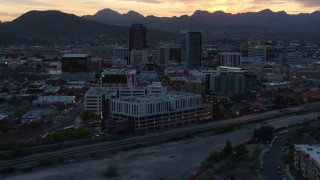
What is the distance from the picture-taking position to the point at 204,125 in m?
12.4

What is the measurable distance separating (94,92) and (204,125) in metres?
3.12

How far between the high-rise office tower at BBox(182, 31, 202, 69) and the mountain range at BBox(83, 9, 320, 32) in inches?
2160

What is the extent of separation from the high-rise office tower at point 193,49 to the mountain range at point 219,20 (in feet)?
180

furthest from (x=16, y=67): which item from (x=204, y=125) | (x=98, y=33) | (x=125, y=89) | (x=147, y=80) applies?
(x=98, y=33)

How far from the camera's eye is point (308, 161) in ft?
23.9

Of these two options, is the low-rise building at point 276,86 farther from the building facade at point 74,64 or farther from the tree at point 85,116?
the building facade at point 74,64

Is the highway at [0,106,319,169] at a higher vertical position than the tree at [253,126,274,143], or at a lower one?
lower

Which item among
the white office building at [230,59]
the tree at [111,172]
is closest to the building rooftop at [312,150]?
the tree at [111,172]

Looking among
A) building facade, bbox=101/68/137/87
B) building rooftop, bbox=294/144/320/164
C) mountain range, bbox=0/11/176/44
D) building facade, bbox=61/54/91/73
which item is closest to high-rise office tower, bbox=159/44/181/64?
building facade, bbox=61/54/91/73

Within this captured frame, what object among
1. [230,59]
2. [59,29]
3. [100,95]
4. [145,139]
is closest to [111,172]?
[145,139]

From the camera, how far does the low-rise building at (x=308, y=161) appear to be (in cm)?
694

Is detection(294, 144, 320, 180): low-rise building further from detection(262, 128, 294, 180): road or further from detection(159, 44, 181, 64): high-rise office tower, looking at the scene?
detection(159, 44, 181, 64): high-rise office tower

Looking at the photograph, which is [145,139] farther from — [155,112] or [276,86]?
[276,86]

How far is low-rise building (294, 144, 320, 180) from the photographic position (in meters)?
6.94
